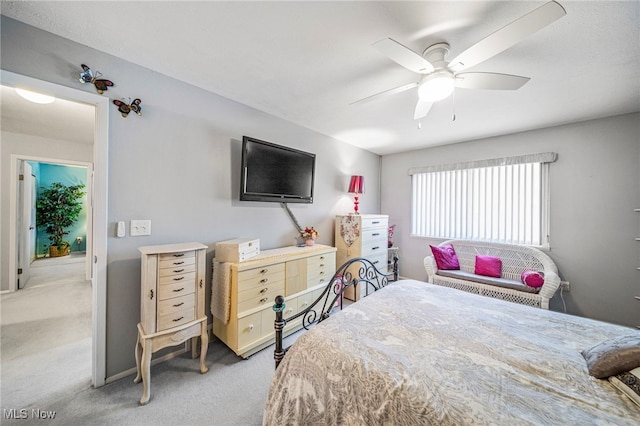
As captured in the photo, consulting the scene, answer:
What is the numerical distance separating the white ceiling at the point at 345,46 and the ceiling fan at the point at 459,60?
181 millimetres

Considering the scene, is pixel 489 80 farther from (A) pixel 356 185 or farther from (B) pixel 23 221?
(B) pixel 23 221

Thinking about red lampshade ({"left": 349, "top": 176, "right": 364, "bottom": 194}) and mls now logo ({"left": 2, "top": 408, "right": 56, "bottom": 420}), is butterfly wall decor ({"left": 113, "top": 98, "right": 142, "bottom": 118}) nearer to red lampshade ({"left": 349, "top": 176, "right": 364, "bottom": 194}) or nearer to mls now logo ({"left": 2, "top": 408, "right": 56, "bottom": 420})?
mls now logo ({"left": 2, "top": 408, "right": 56, "bottom": 420})

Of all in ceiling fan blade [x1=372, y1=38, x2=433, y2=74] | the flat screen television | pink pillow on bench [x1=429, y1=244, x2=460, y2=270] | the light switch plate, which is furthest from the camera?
pink pillow on bench [x1=429, y1=244, x2=460, y2=270]

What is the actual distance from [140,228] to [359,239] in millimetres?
2613

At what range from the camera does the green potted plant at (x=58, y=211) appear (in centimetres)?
555

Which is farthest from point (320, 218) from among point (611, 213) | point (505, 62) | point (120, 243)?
point (611, 213)

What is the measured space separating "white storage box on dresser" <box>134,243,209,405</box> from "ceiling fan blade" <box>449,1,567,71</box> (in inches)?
91.7

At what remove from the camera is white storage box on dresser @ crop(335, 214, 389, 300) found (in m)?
3.46

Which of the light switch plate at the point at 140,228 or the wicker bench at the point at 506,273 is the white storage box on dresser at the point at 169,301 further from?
the wicker bench at the point at 506,273

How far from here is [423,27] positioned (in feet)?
4.80

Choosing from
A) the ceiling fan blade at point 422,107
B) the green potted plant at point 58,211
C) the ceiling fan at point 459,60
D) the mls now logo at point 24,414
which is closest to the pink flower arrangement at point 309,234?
the ceiling fan blade at point 422,107

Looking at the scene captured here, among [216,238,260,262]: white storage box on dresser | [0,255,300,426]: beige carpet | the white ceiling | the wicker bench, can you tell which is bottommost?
[0,255,300,426]: beige carpet

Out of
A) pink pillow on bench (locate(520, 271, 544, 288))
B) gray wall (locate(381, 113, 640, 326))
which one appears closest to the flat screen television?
pink pillow on bench (locate(520, 271, 544, 288))

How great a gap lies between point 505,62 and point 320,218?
2.64m
